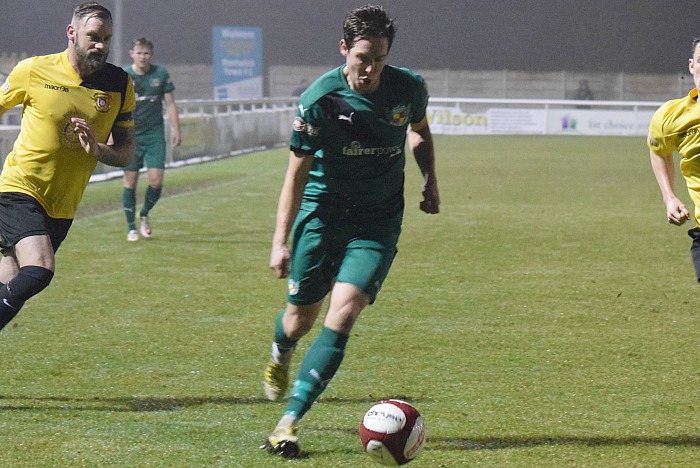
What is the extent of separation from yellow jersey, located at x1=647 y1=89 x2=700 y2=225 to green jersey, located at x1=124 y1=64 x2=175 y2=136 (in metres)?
7.80

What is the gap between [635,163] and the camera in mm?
25016

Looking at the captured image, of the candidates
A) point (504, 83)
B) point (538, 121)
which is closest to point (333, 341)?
point (538, 121)

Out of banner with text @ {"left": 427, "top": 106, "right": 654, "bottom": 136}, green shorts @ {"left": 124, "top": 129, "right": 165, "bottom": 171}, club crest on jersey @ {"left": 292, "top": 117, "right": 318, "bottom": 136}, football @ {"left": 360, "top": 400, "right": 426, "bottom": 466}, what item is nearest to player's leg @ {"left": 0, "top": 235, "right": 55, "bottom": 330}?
club crest on jersey @ {"left": 292, "top": 117, "right": 318, "bottom": 136}

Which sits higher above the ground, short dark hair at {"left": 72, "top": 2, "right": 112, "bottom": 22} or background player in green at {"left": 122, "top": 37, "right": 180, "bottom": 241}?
short dark hair at {"left": 72, "top": 2, "right": 112, "bottom": 22}

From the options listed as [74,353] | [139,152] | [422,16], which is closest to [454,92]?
[422,16]

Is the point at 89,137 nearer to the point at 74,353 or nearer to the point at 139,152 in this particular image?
the point at 74,353

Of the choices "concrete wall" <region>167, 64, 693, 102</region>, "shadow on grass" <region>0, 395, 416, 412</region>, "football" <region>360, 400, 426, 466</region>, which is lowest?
"concrete wall" <region>167, 64, 693, 102</region>

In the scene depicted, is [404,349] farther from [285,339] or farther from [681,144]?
→ [681,144]

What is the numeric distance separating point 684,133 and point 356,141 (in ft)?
6.22

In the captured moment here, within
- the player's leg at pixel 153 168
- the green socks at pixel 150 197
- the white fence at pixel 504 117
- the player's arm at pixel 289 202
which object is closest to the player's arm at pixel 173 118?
the player's leg at pixel 153 168

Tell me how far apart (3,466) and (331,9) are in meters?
43.4

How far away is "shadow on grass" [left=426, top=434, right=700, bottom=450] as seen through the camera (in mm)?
5051

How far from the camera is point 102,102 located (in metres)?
5.88

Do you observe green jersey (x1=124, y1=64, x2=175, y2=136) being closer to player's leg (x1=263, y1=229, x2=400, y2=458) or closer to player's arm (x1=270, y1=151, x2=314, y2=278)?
player's arm (x1=270, y1=151, x2=314, y2=278)
